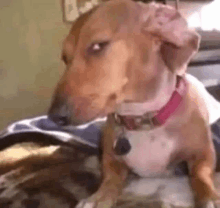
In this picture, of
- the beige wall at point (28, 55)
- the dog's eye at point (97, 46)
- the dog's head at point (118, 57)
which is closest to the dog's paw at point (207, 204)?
the dog's head at point (118, 57)

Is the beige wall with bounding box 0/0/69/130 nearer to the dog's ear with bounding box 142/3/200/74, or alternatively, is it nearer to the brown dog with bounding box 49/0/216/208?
the brown dog with bounding box 49/0/216/208

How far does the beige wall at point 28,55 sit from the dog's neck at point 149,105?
4.75 feet

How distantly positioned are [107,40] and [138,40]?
88 millimetres

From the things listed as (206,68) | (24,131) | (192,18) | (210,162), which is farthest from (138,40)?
(192,18)

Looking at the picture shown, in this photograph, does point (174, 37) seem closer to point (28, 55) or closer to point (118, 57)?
point (118, 57)

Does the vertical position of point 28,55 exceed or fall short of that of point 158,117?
it falls short

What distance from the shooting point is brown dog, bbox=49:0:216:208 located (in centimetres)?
92

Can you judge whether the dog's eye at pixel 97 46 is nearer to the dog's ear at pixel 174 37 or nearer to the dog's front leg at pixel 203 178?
the dog's ear at pixel 174 37

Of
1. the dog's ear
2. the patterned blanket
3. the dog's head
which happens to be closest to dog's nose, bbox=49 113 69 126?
the dog's head

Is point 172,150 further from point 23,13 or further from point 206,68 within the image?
point 23,13

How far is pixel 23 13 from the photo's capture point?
2359 millimetres

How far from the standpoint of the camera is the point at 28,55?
239cm

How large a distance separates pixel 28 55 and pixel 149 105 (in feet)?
5.02

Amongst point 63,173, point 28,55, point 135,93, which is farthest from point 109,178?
point 28,55
